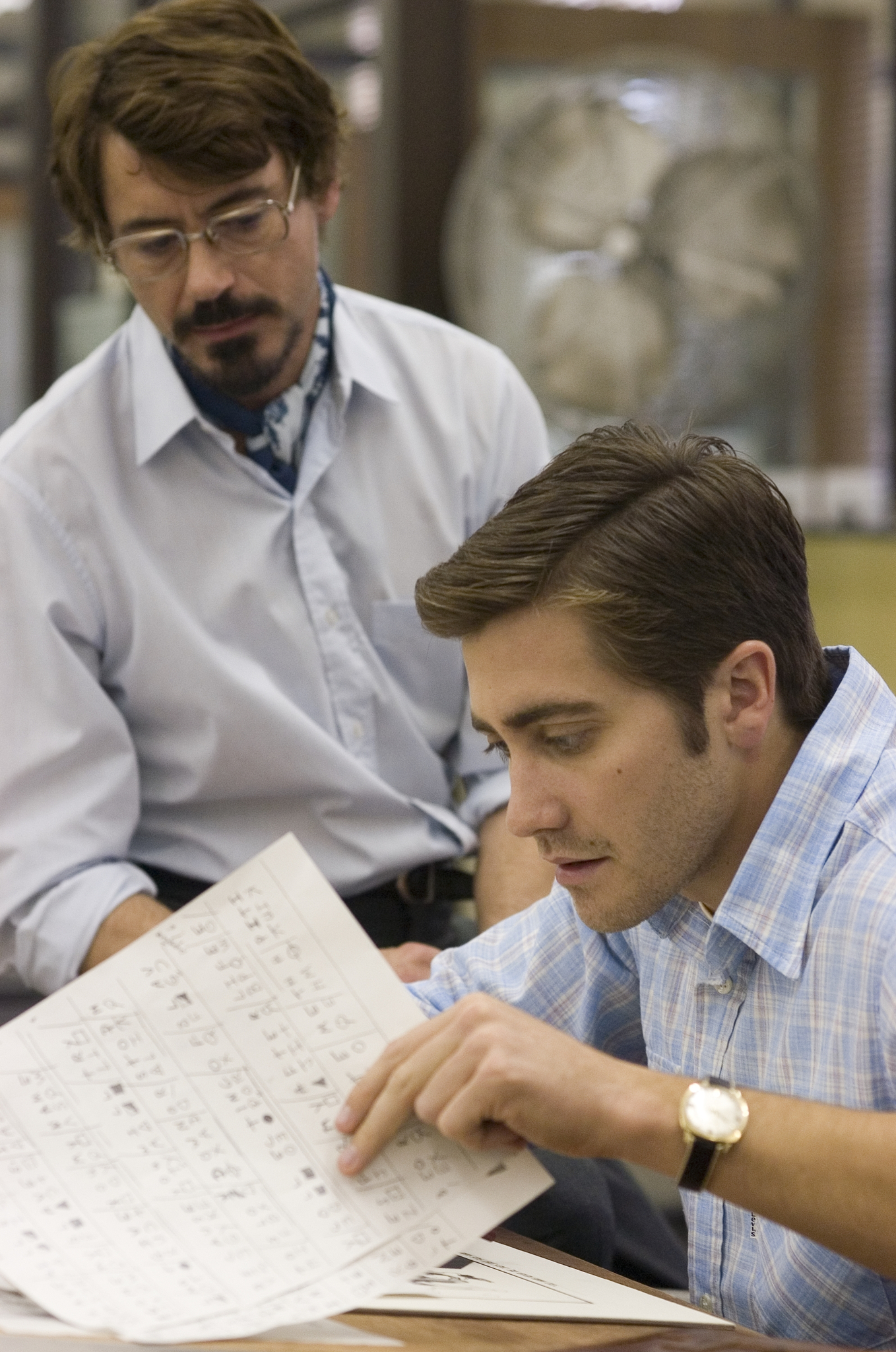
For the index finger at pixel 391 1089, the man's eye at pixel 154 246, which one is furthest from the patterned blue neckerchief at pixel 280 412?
the index finger at pixel 391 1089

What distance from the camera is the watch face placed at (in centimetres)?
92

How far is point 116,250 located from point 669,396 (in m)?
2.32

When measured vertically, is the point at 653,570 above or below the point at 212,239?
below

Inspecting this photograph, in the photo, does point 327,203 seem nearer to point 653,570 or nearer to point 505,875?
point 505,875

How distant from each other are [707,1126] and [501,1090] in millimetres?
122

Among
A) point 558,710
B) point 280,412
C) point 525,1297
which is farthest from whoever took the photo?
point 280,412

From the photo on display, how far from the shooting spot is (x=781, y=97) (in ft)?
13.1

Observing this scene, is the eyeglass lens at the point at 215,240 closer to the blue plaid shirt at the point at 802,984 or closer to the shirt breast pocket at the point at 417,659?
the shirt breast pocket at the point at 417,659

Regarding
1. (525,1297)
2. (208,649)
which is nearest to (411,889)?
(208,649)

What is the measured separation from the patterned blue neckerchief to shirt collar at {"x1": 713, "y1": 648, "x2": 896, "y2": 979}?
0.90 meters

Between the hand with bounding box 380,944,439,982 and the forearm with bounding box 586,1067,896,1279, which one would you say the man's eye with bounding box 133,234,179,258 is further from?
the forearm with bounding box 586,1067,896,1279

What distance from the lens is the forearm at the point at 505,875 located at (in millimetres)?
1755

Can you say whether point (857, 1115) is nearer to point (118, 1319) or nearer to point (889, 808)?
point (889, 808)

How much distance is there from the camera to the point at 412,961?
152cm
